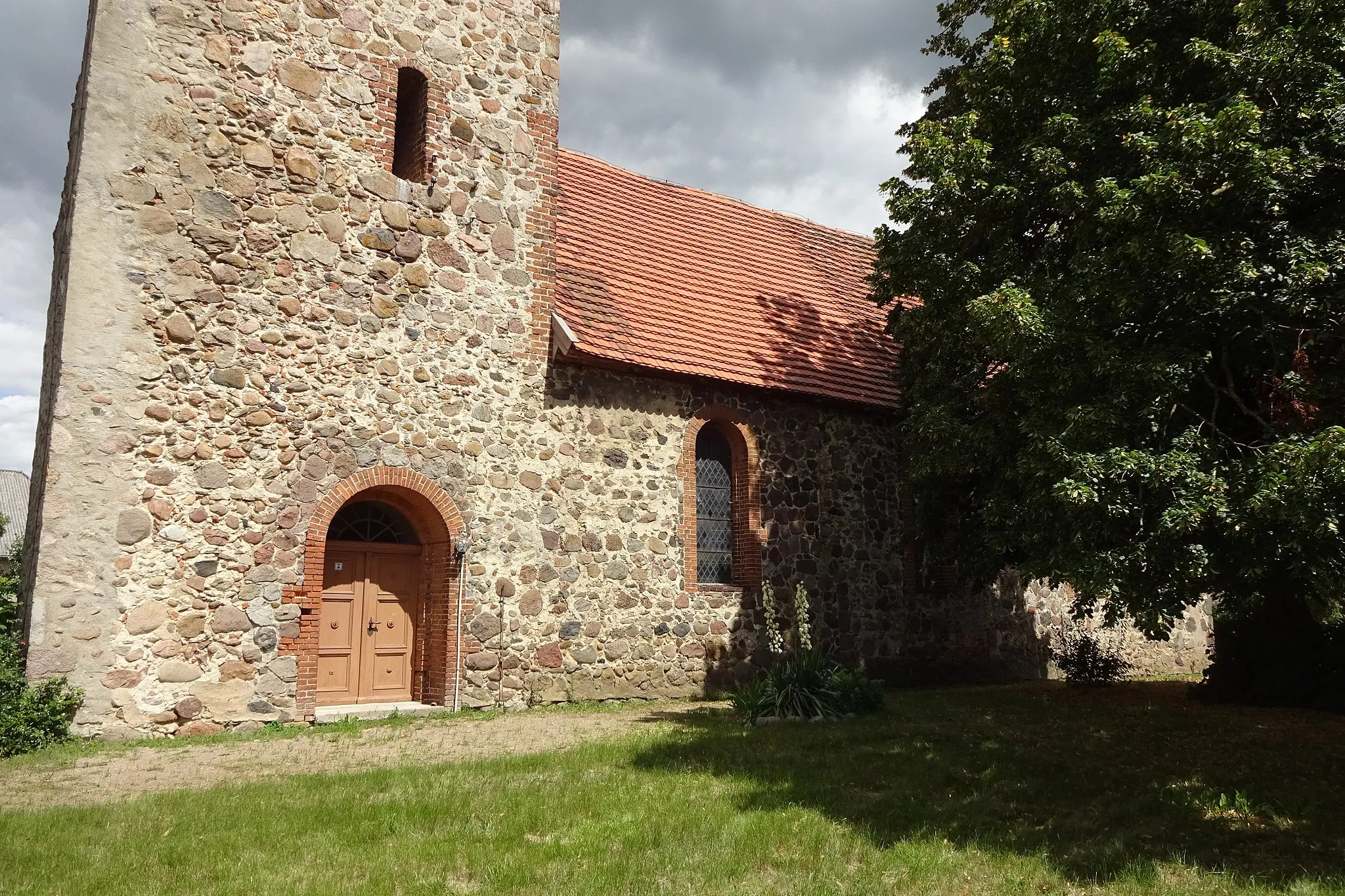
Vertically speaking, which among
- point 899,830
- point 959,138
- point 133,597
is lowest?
point 899,830

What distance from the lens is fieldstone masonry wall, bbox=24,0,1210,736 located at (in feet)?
30.4

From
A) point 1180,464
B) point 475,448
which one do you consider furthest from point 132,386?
point 1180,464

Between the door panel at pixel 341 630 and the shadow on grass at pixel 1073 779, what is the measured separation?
372 centimetres

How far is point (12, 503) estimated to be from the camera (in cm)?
3603

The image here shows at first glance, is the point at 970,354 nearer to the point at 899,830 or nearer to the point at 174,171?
the point at 899,830

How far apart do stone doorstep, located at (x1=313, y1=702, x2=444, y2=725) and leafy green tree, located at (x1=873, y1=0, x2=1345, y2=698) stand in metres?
6.45

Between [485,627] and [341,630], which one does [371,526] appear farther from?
[485,627]

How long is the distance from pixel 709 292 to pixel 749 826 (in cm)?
1001

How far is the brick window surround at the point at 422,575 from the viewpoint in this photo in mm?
9961

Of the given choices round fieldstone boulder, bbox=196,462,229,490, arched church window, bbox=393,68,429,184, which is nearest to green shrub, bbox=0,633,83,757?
round fieldstone boulder, bbox=196,462,229,490

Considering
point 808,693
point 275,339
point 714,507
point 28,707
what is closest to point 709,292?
point 714,507

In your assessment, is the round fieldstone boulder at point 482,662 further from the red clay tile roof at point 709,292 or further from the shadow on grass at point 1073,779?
the red clay tile roof at point 709,292

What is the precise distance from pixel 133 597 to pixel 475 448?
389cm

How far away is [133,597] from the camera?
9.15 metres
